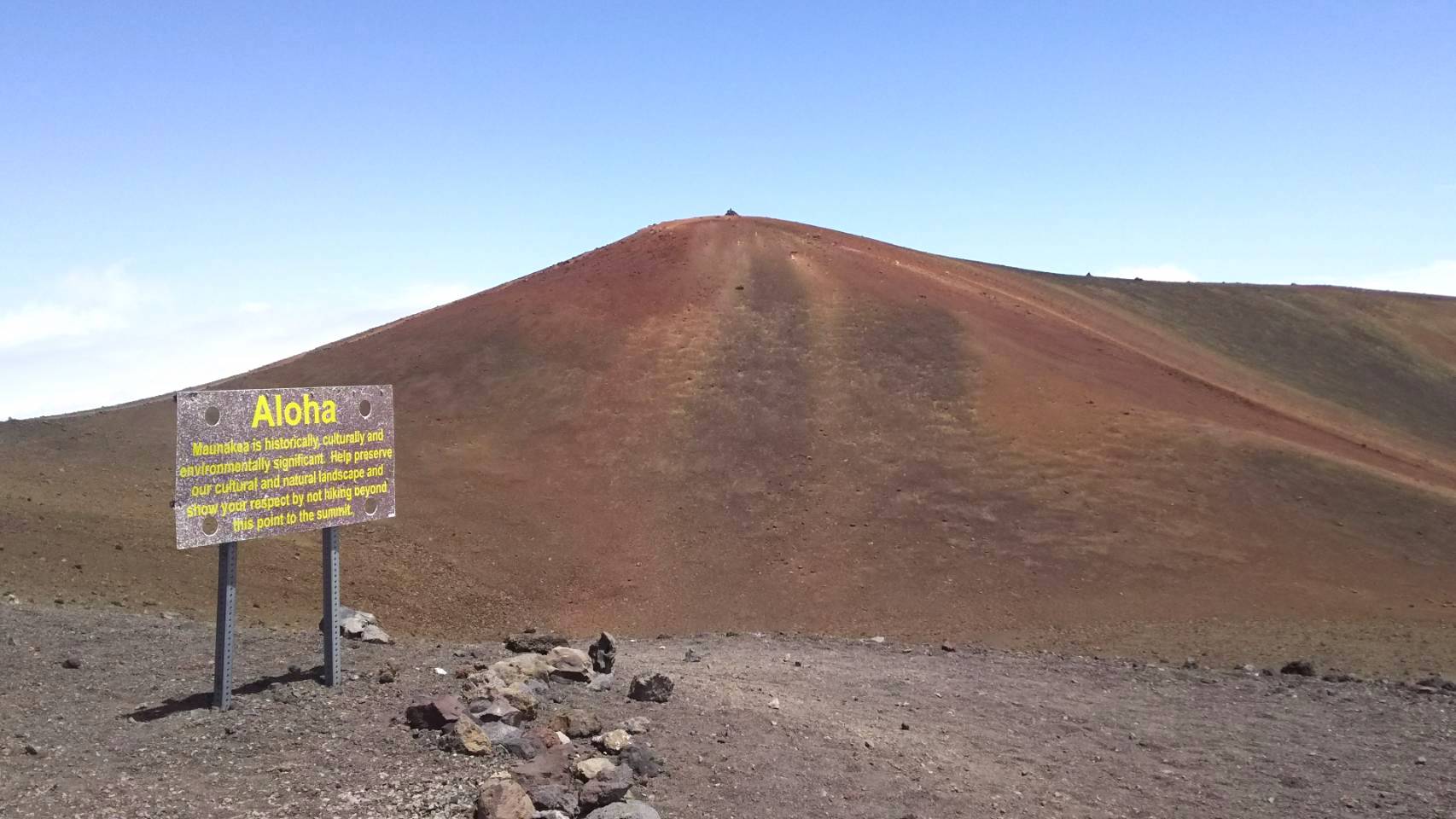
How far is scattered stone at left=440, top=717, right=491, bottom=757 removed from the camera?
6762 millimetres

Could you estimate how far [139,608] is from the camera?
40.4ft

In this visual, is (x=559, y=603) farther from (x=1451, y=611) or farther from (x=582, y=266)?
(x=582, y=266)

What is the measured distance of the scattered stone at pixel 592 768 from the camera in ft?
21.7

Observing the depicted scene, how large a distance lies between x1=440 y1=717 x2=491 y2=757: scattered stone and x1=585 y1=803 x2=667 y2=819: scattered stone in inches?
39.6

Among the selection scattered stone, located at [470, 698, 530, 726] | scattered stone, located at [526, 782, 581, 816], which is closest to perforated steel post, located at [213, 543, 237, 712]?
scattered stone, located at [470, 698, 530, 726]

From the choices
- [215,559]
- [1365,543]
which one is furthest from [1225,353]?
[215,559]

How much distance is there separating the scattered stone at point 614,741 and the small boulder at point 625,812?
979 millimetres

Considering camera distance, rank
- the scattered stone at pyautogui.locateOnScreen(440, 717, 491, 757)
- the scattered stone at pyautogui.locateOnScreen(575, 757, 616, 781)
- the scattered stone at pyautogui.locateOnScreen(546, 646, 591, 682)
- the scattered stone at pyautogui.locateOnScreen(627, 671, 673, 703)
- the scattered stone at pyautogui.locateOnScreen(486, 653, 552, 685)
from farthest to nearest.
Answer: the scattered stone at pyautogui.locateOnScreen(546, 646, 591, 682)
the scattered stone at pyautogui.locateOnScreen(627, 671, 673, 703)
the scattered stone at pyautogui.locateOnScreen(486, 653, 552, 685)
the scattered stone at pyautogui.locateOnScreen(440, 717, 491, 757)
the scattered stone at pyautogui.locateOnScreen(575, 757, 616, 781)

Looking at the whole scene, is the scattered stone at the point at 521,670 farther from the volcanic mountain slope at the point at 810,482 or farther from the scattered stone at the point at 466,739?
the volcanic mountain slope at the point at 810,482

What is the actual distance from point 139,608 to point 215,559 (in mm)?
3018

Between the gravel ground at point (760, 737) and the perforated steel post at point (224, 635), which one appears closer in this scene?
the gravel ground at point (760, 737)

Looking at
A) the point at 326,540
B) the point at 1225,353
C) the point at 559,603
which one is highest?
the point at 1225,353

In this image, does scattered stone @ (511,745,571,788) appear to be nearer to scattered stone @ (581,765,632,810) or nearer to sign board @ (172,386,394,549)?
scattered stone @ (581,765,632,810)

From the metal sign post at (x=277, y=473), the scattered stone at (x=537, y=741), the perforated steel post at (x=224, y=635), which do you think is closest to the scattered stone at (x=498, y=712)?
the scattered stone at (x=537, y=741)
